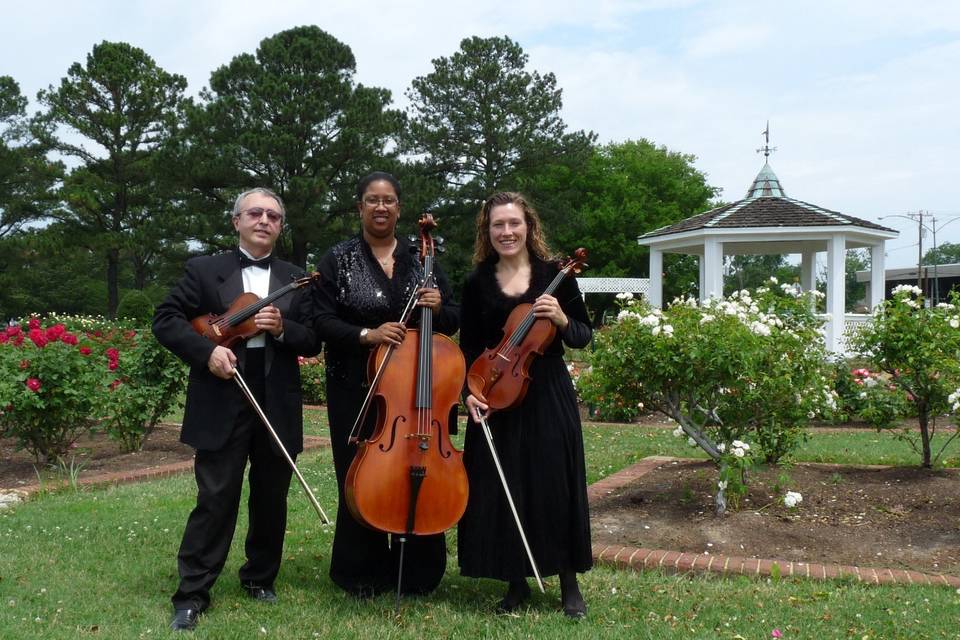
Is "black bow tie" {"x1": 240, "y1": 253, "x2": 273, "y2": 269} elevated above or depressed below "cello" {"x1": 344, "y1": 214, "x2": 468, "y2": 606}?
above

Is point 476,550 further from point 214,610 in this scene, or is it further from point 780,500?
point 780,500

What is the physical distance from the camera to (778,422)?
589cm

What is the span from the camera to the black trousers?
12.3ft

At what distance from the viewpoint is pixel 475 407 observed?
3.64 meters

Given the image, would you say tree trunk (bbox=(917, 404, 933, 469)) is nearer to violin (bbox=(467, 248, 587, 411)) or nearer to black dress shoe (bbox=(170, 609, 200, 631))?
violin (bbox=(467, 248, 587, 411))

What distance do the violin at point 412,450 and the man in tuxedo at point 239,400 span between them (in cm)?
50

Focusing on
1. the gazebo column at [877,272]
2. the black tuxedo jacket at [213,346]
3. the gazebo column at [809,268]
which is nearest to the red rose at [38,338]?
the black tuxedo jacket at [213,346]

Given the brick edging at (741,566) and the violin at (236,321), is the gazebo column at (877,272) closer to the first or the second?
the brick edging at (741,566)

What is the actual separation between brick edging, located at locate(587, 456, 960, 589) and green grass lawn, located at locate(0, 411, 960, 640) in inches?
3.4

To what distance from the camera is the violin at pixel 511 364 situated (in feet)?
11.9

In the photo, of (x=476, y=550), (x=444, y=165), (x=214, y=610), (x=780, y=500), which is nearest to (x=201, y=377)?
(x=214, y=610)

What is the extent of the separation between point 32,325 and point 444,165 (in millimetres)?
26182

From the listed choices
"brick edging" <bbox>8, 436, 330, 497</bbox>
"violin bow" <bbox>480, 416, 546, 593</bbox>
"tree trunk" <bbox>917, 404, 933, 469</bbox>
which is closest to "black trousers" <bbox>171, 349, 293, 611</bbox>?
"violin bow" <bbox>480, 416, 546, 593</bbox>

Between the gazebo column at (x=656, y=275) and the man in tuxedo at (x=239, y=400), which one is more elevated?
the gazebo column at (x=656, y=275)
